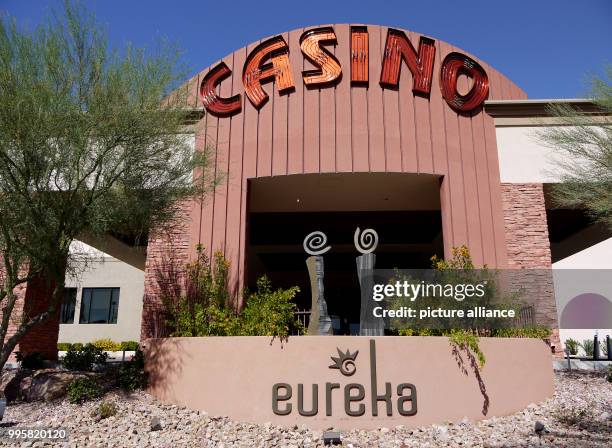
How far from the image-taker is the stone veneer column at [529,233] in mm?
13727

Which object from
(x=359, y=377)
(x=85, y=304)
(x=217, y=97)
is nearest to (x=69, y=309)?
(x=85, y=304)

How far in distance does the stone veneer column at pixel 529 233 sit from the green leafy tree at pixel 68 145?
902 cm

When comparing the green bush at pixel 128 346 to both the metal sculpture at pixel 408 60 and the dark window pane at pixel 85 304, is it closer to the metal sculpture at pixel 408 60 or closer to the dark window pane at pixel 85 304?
the dark window pane at pixel 85 304

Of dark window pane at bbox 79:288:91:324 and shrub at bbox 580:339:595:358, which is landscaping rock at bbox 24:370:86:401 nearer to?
dark window pane at bbox 79:288:91:324

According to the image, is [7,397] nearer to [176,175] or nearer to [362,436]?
[176,175]

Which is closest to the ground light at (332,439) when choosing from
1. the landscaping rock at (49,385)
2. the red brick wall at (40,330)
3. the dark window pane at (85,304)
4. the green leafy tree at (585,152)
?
the landscaping rock at (49,385)

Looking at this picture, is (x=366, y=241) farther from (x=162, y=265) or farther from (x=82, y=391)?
(x=82, y=391)

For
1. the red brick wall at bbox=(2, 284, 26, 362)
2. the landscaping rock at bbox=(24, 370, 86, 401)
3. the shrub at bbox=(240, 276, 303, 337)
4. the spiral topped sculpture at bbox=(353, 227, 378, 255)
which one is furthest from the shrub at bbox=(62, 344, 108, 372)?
the spiral topped sculpture at bbox=(353, 227, 378, 255)

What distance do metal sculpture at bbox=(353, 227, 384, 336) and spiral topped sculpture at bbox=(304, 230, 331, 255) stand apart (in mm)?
718

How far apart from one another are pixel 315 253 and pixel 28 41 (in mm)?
7089

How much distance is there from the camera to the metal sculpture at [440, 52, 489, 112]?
14.9 meters

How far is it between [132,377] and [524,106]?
12.5 m

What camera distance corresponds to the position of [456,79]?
49.3 feet

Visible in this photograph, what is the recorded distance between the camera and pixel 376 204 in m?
17.2
